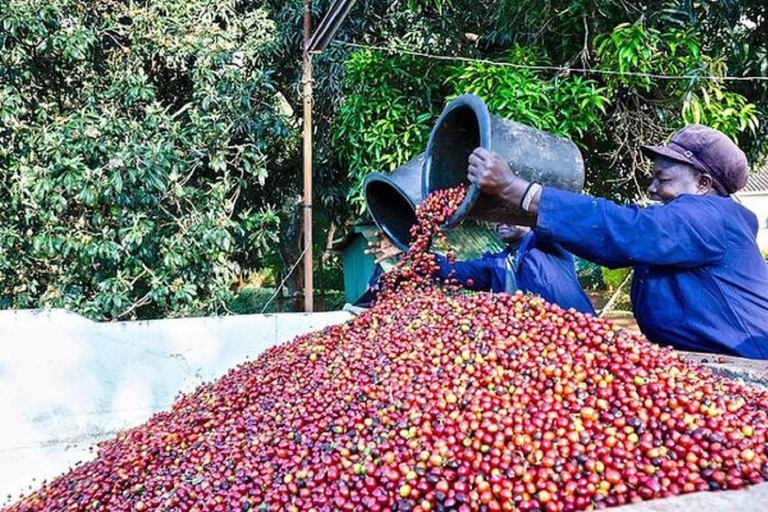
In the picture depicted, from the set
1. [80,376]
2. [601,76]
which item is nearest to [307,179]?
[80,376]

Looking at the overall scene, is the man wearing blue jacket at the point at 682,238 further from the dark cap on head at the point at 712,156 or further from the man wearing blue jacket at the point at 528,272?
the man wearing blue jacket at the point at 528,272

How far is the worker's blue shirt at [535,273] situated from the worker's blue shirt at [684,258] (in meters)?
0.56

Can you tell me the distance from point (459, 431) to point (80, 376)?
2.08m

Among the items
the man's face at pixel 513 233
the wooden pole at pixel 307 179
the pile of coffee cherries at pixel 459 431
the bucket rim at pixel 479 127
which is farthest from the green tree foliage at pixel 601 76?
the pile of coffee cherries at pixel 459 431

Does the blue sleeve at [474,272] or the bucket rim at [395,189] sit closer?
the blue sleeve at [474,272]

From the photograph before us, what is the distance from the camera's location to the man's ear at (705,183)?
1.72m

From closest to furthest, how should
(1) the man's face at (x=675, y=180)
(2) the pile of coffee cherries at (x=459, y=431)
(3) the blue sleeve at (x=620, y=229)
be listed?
(2) the pile of coffee cherries at (x=459, y=431) < (3) the blue sleeve at (x=620, y=229) < (1) the man's face at (x=675, y=180)

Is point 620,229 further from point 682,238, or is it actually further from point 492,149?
point 492,149

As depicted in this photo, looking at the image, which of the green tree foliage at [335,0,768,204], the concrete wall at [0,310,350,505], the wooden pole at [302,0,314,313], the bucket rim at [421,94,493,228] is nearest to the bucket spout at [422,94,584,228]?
the bucket rim at [421,94,493,228]

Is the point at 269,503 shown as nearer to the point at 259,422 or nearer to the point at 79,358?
the point at 259,422

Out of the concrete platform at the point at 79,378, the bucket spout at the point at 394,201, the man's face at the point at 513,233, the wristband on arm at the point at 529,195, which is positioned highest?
the wristband on arm at the point at 529,195

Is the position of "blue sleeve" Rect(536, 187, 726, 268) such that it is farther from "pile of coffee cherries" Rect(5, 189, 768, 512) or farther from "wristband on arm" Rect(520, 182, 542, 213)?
"pile of coffee cherries" Rect(5, 189, 768, 512)

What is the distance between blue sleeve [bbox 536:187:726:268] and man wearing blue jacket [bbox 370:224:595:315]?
0.74 meters

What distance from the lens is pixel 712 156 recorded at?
1.70 metres
